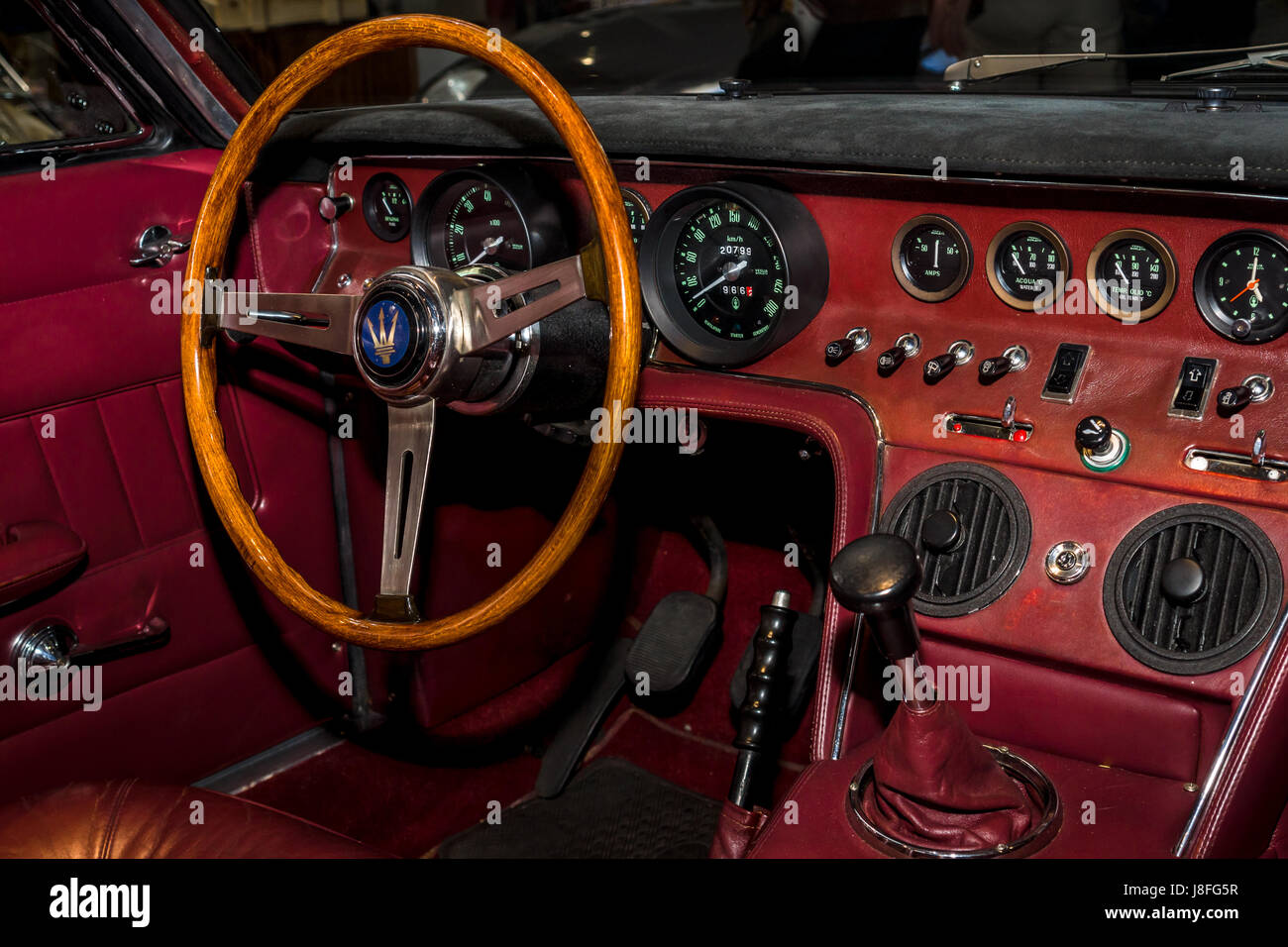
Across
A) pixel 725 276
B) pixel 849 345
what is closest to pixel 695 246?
pixel 725 276

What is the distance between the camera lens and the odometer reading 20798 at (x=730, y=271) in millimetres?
1870

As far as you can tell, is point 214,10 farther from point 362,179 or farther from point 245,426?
point 245,426

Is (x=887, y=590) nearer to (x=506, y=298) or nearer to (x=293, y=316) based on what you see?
(x=506, y=298)

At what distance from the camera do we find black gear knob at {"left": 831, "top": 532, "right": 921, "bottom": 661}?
1235mm

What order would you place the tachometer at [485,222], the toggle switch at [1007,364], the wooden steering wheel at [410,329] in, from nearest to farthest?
1. the wooden steering wheel at [410,329]
2. the toggle switch at [1007,364]
3. the tachometer at [485,222]

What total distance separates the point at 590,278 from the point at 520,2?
13.6 ft

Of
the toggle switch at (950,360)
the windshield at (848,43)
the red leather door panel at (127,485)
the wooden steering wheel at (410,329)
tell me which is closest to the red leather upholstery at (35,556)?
the red leather door panel at (127,485)

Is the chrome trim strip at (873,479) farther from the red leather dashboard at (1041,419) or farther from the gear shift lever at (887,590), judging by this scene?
the gear shift lever at (887,590)

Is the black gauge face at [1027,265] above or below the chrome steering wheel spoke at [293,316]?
above

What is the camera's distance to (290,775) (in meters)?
2.44

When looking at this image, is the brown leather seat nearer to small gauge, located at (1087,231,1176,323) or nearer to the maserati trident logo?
the maserati trident logo

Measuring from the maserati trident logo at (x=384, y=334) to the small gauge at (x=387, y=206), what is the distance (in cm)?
68

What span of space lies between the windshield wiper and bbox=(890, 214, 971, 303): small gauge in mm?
427
